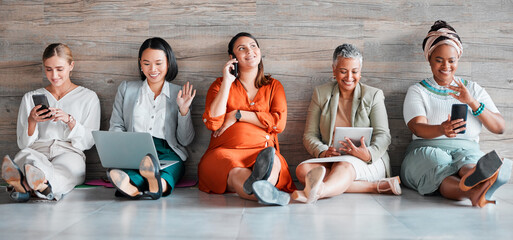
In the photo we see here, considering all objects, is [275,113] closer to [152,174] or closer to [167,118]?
[167,118]

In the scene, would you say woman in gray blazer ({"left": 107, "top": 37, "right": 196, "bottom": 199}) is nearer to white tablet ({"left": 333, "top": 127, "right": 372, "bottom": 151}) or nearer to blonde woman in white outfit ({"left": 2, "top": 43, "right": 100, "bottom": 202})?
blonde woman in white outfit ({"left": 2, "top": 43, "right": 100, "bottom": 202})

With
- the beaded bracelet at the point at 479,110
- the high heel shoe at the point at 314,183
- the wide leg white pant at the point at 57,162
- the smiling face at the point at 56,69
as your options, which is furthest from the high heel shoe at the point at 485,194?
the smiling face at the point at 56,69

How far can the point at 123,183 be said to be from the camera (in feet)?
8.49

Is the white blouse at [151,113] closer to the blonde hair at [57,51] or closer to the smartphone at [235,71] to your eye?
the smartphone at [235,71]

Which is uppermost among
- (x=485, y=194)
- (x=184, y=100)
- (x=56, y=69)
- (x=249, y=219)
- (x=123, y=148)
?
(x=56, y=69)

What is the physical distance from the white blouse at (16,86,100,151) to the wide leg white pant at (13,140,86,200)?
5cm

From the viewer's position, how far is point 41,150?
3092mm

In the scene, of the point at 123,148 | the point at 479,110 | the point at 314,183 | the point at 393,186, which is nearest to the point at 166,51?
the point at 123,148

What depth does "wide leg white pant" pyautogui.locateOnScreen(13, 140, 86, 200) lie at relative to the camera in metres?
2.75

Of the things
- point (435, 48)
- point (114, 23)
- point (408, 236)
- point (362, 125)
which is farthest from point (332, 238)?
point (114, 23)

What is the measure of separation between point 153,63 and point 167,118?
40 cm

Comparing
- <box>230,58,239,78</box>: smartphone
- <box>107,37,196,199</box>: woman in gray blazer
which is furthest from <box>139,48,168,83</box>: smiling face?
<box>230,58,239,78</box>: smartphone

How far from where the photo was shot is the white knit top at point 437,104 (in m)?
3.04

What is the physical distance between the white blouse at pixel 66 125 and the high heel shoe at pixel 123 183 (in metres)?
0.68
